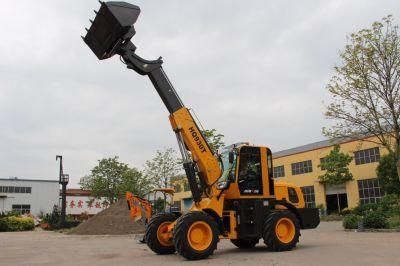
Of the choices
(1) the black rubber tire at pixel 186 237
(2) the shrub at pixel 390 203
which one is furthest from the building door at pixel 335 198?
(1) the black rubber tire at pixel 186 237

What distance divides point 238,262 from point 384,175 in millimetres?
30840

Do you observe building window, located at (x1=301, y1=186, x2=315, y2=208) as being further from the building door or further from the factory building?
the building door

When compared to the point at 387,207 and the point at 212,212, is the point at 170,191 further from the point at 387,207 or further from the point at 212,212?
the point at 387,207

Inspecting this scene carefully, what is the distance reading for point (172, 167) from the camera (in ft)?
149

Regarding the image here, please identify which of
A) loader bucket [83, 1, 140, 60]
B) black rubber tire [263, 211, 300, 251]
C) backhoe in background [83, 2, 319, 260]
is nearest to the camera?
loader bucket [83, 1, 140, 60]

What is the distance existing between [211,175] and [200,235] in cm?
190

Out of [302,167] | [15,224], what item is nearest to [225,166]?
[15,224]

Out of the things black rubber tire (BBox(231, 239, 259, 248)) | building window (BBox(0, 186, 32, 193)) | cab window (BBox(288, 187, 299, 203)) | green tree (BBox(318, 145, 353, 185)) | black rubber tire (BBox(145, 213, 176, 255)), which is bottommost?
black rubber tire (BBox(231, 239, 259, 248))

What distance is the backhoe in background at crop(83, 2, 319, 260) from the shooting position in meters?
11.8

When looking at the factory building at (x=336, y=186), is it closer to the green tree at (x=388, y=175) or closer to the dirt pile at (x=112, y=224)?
the green tree at (x=388, y=175)

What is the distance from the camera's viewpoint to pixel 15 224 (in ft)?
135

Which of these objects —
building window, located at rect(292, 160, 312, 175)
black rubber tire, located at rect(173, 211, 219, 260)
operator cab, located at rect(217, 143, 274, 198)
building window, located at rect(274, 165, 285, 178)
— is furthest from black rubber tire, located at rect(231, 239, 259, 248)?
building window, located at rect(274, 165, 285, 178)

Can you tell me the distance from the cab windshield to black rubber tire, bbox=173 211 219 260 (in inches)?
65.3

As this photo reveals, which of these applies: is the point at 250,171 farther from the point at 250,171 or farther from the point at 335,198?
the point at 335,198
